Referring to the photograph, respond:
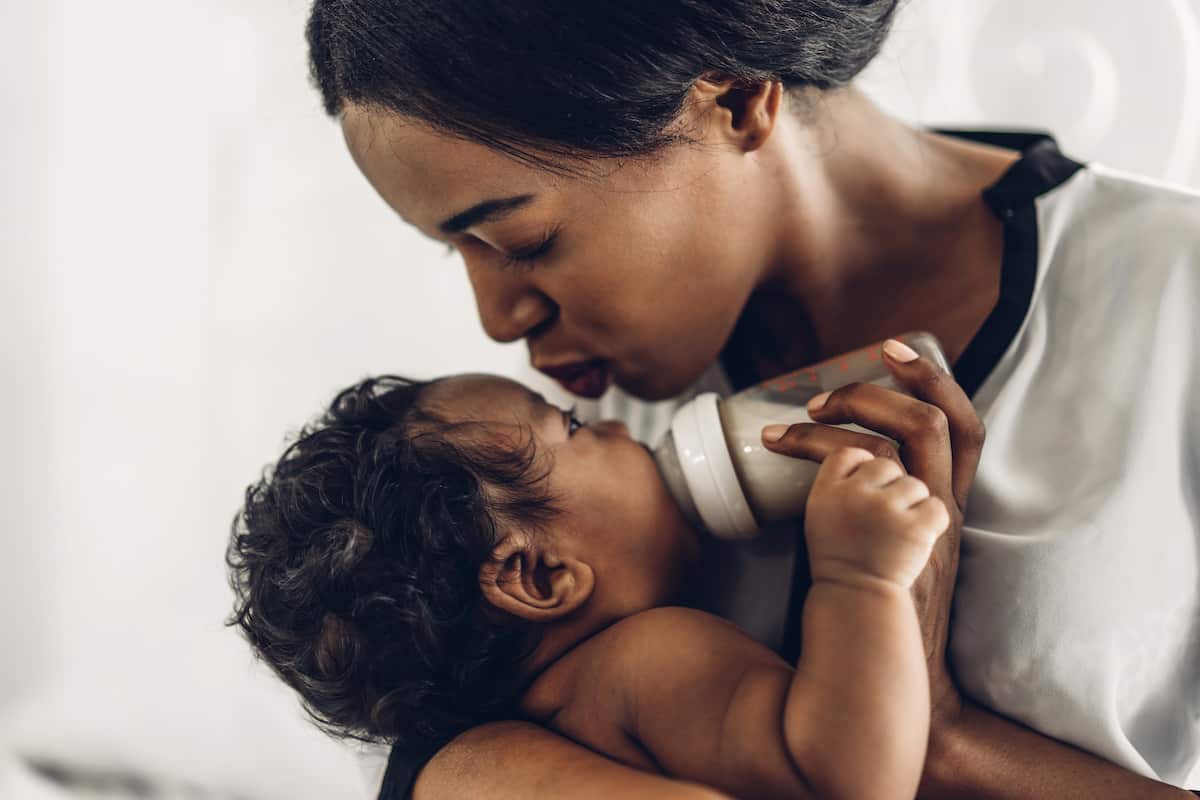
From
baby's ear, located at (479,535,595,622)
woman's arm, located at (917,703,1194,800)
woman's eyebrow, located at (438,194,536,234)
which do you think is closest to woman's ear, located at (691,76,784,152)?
woman's eyebrow, located at (438,194,536,234)

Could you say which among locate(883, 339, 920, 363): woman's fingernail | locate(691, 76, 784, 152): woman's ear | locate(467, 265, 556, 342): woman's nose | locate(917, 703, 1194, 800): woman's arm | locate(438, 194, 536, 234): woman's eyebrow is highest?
locate(691, 76, 784, 152): woman's ear

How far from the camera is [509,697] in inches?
35.8

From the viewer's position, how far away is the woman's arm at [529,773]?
2.35 ft

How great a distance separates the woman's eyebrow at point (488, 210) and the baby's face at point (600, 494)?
0.51ft

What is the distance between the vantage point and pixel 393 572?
2.74 ft

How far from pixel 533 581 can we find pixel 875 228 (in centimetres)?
50

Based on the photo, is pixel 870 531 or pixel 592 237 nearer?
pixel 870 531

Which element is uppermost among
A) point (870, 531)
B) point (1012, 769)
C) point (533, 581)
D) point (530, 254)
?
point (530, 254)

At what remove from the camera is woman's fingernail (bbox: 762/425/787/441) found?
2.72ft

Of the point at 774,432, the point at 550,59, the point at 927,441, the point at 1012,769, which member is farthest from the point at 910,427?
the point at 550,59


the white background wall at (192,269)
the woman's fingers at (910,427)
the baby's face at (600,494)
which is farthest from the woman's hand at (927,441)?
the white background wall at (192,269)

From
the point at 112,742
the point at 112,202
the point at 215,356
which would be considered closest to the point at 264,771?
the point at 112,742

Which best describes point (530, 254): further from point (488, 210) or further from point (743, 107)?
point (743, 107)

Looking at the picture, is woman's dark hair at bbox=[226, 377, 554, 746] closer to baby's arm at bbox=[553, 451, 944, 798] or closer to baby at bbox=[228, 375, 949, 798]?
baby at bbox=[228, 375, 949, 798]
